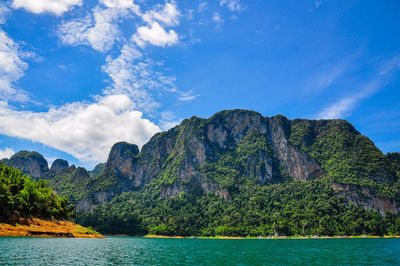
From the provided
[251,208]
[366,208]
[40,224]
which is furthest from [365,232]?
[40,224]

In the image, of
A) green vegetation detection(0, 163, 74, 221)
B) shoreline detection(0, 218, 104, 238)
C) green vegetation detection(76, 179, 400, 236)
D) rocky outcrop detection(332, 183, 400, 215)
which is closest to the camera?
shoreline detection(0, 218, 104, 238)

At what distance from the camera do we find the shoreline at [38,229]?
168 ft

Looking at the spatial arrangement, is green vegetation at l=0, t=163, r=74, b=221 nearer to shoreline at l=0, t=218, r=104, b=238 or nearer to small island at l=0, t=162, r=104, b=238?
small island at l=0, t=162, r=104, b=238

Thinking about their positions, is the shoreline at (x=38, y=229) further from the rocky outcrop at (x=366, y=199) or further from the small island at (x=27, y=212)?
the rocky outcrop at (x=366, y=199)

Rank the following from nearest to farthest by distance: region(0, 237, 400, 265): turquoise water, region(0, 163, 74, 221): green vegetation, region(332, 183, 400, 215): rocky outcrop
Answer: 1. region(0, 237, 400, 265): turquoise water
2. region(0, 163, 74, 221): green vegetation
3. region(332, 183, 400, 215): rocky outcrop

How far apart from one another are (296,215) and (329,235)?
74.0 feet

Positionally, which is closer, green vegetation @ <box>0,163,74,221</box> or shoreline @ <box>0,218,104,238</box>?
shoreline @ <box>0,218,104,238</box>

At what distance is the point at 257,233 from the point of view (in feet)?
512

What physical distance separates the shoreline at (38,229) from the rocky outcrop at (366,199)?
175m

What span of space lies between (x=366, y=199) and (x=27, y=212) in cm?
19527

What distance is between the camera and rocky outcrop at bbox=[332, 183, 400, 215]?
558 feet

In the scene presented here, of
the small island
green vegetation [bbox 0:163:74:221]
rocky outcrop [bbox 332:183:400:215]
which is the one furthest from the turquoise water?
rocky outcrop [bbox 332:183:400:215]

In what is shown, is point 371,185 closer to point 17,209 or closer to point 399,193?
point 399,193

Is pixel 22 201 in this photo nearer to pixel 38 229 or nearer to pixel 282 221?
pixel 38 229
